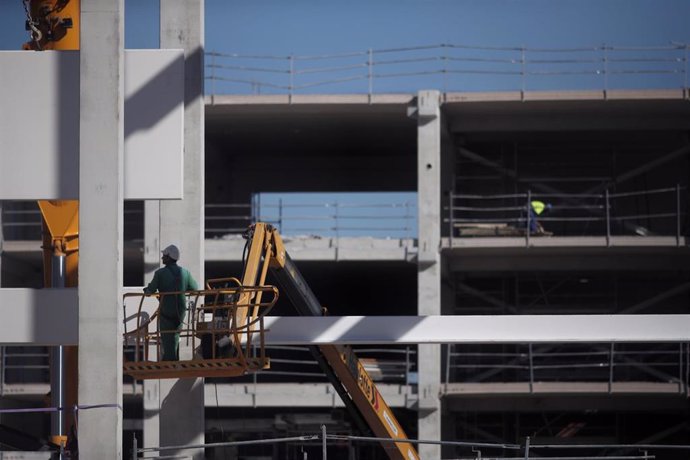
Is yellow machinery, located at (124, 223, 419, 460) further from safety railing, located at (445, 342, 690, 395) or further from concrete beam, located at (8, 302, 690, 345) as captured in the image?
safety railing, located at (445, 342, 690, 395)

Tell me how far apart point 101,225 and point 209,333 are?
7.28 ft

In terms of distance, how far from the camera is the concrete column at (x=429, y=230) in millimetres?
22078

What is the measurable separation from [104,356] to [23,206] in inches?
687

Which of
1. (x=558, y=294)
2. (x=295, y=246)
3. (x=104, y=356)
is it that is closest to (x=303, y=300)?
(x=104, y=356)

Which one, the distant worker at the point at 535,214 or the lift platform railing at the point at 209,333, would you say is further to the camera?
the distant worker at the point at 535,214

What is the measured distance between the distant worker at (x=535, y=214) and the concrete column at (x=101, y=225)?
1423cm

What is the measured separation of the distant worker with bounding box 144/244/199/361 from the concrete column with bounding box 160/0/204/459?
114cm

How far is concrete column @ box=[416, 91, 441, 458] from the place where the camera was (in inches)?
869

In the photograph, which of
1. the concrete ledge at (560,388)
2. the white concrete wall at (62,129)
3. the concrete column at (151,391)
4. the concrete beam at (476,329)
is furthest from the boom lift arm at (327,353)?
the concrete column at (151,391)

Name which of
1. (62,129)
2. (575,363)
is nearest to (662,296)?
(575,363)

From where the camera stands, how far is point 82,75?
9977mm

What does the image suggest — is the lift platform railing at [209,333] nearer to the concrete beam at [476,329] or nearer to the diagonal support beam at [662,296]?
the concrete beam at [476,329]

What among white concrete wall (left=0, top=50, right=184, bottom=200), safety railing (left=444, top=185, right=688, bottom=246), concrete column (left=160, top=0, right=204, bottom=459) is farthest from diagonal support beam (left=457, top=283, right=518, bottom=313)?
white concrete wall (left=0, top=50, right=184, bottom=200)

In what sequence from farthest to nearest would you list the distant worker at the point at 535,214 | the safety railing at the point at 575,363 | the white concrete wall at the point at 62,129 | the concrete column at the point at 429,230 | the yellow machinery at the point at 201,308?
1. the safety railing at the point at 575,363
2. the distant worker at the point at 535,214
3. the concrete column at the point at 429,230
4. the yellow machinery at the point at 201,308
5. the white concrete wall at the point at 62,129
